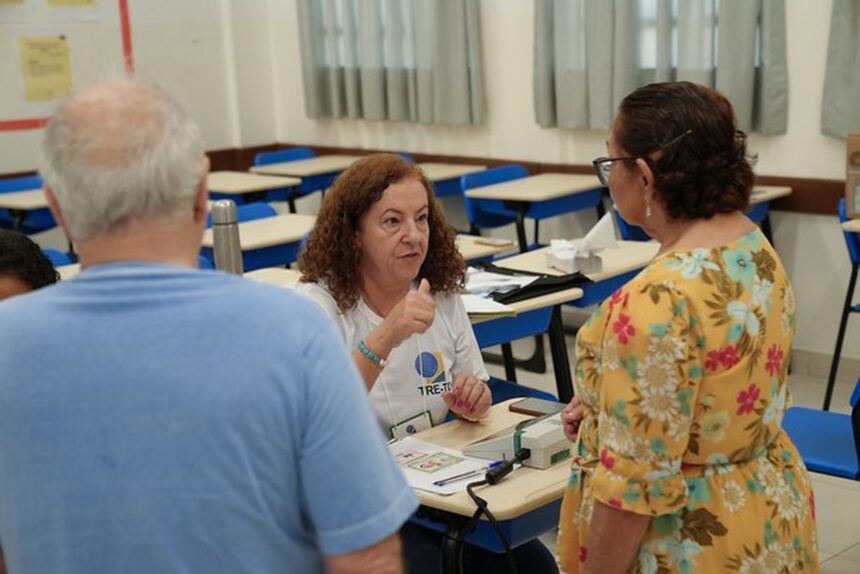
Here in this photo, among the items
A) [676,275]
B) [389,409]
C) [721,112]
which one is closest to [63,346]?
[676,275]

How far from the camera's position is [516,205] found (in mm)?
5801

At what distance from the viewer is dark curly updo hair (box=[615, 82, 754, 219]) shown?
1.73 metres

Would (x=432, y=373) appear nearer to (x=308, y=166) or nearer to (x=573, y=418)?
(x=573, y=418)

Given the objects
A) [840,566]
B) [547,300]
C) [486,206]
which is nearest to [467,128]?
[486,206]

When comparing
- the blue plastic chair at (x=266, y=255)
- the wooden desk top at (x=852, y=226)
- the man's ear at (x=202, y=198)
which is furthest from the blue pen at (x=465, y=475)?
the wooden desk top at (x=852, y=226)

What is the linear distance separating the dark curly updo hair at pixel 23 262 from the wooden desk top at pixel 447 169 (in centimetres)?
439

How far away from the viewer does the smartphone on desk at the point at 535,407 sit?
2.64 metres

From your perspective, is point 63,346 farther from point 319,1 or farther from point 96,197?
point 319,1

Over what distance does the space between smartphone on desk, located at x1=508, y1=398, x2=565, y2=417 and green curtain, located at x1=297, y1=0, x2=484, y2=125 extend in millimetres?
4205

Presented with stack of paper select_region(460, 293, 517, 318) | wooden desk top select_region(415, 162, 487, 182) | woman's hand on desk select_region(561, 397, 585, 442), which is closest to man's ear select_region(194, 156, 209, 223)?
woman's hand on desk select_region(561, 397, 585, 442)

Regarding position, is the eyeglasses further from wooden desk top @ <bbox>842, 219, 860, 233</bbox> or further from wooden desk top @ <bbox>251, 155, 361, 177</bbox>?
wooden desk top @ <bbox>251, 155, 361, 177</bbox>

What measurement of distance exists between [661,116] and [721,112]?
0.10 meters

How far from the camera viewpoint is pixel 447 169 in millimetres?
6832

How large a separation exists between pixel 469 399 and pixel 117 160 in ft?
5.12
